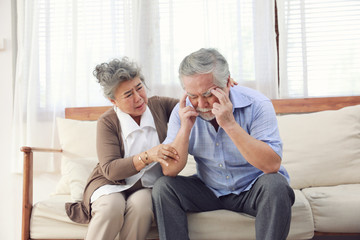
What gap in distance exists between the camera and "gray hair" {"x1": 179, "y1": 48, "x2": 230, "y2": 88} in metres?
1.67

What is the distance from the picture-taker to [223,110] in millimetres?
1650

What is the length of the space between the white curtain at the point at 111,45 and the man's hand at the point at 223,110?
1.25 m

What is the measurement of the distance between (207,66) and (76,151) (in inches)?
51.9

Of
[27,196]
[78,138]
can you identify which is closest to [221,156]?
[27,196]

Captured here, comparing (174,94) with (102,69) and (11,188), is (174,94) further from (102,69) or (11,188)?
(11,188)

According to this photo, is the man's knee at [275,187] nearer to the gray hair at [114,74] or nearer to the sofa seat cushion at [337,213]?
the sofa seat cushion at [337,213]

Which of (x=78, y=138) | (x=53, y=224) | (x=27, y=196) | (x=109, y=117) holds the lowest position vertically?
(x=53, y=224)

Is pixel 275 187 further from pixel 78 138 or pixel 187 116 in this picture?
pixel 78 138

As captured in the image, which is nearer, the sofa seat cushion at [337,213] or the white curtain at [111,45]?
the sofa seat cushion at [337,213]

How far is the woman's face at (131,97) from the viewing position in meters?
2.03

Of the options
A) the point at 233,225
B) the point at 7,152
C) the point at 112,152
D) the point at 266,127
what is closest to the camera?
the point at 266,127

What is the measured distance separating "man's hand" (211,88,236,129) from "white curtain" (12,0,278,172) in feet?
4.11

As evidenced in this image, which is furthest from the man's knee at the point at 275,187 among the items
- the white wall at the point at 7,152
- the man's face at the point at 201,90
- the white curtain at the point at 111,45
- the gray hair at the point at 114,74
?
the white wall at the point at 7,152

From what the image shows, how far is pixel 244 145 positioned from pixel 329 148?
0.95m
